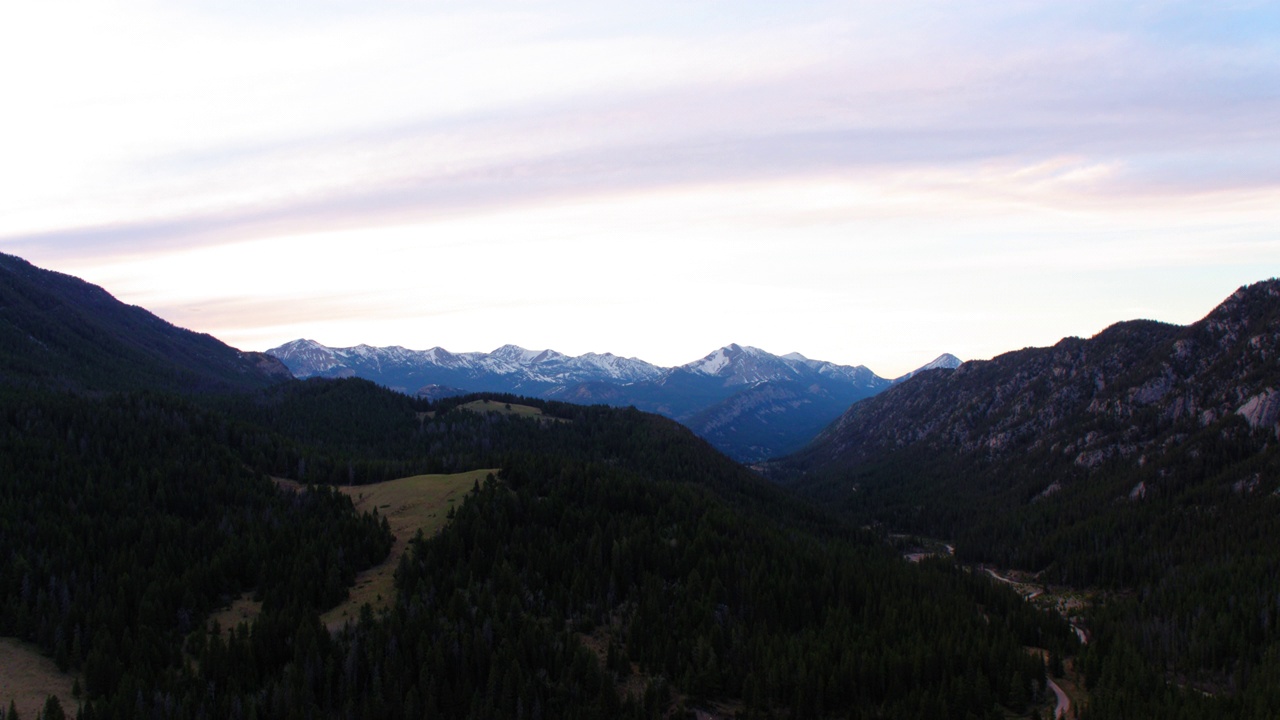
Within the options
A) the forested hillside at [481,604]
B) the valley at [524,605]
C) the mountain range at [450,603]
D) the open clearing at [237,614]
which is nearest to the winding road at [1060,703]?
the valley at [524,605]

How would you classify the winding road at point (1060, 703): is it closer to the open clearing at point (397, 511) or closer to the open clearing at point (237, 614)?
the open clearing at point (397, 511)

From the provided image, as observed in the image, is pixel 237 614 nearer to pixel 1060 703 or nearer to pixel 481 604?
pixel 481 604

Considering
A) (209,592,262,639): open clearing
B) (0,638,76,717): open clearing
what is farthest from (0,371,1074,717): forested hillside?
(209,592,262,639): open clearing

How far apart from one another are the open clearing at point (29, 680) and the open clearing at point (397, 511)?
32195 mm

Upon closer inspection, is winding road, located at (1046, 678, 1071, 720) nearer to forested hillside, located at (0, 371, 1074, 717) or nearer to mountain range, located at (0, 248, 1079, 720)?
mountain range, located at (0, 248, 1079, 720)

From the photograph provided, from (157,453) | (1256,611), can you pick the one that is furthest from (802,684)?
(157,453)

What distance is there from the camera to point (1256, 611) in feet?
452

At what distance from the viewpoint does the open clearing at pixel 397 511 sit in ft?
390

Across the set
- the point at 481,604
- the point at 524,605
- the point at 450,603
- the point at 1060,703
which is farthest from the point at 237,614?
the point at 1060,703

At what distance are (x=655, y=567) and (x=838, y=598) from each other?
3526 centimetres

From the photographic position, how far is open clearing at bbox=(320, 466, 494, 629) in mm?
119000

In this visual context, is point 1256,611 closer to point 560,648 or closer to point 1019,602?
point 1019,602

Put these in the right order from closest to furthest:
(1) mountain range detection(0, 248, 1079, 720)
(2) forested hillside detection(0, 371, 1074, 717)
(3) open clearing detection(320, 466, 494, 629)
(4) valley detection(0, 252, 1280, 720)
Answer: (1) mountain range detection(0, 248, 1079, 720) < (2) forested hillside detection(0, 371, 1074, 717) < (4) valley detection(0, 252, 1280, 720) < (3) open clearing detection(320, 466, 494, 629)

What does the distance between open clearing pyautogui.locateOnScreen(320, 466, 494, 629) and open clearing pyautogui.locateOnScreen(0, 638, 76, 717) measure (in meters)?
32.2
